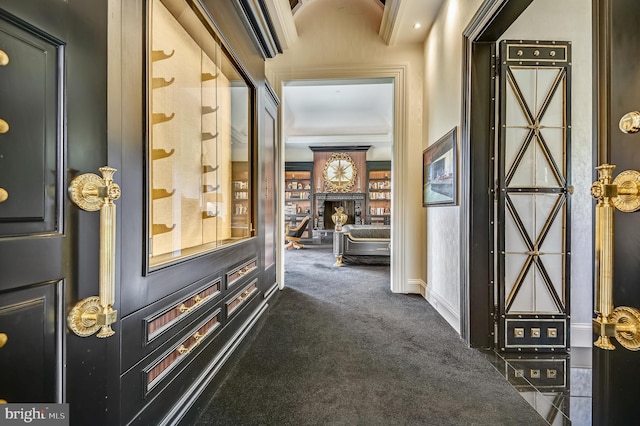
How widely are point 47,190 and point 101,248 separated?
0.64ft

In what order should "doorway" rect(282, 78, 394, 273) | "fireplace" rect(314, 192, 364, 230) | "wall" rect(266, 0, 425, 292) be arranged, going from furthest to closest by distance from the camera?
"fireplace" rect(314, 192, 364, 230)
"doorway" rect(282, 78, 394, 273)
"wall" rect(266, 0, 425, 292)


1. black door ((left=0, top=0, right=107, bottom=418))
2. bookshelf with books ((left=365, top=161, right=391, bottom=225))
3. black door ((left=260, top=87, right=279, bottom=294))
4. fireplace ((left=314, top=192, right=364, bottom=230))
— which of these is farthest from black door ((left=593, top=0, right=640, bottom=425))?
bookshelf with books ((left=365, top=161, right=391, bottom=225))

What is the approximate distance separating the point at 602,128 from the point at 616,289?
0.48 m

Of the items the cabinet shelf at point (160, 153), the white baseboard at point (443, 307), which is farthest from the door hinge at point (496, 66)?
the cabinet shelf at point (160, 153)

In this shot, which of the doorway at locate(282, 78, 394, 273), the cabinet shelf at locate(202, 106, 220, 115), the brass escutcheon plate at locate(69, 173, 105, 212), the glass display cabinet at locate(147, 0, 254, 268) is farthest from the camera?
the doorway at locate(282, 78, 394, 273)

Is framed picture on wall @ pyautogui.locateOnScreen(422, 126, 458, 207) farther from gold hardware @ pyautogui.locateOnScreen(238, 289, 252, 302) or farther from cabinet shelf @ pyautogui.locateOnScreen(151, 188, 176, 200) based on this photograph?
cabinet shelf @ pyautogui.locateOnScreen(151, 188, 176, 200)

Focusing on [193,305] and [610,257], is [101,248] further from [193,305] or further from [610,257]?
[610,257]

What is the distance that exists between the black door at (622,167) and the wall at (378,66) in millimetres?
2740

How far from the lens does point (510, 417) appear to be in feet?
4.66

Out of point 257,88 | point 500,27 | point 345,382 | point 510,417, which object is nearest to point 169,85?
point 257,88

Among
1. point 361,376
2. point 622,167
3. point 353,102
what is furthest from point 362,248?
point 622,167

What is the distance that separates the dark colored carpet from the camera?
1418mm

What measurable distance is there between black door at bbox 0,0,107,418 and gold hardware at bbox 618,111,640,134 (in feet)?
4.74

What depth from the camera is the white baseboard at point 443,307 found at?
2.46m
